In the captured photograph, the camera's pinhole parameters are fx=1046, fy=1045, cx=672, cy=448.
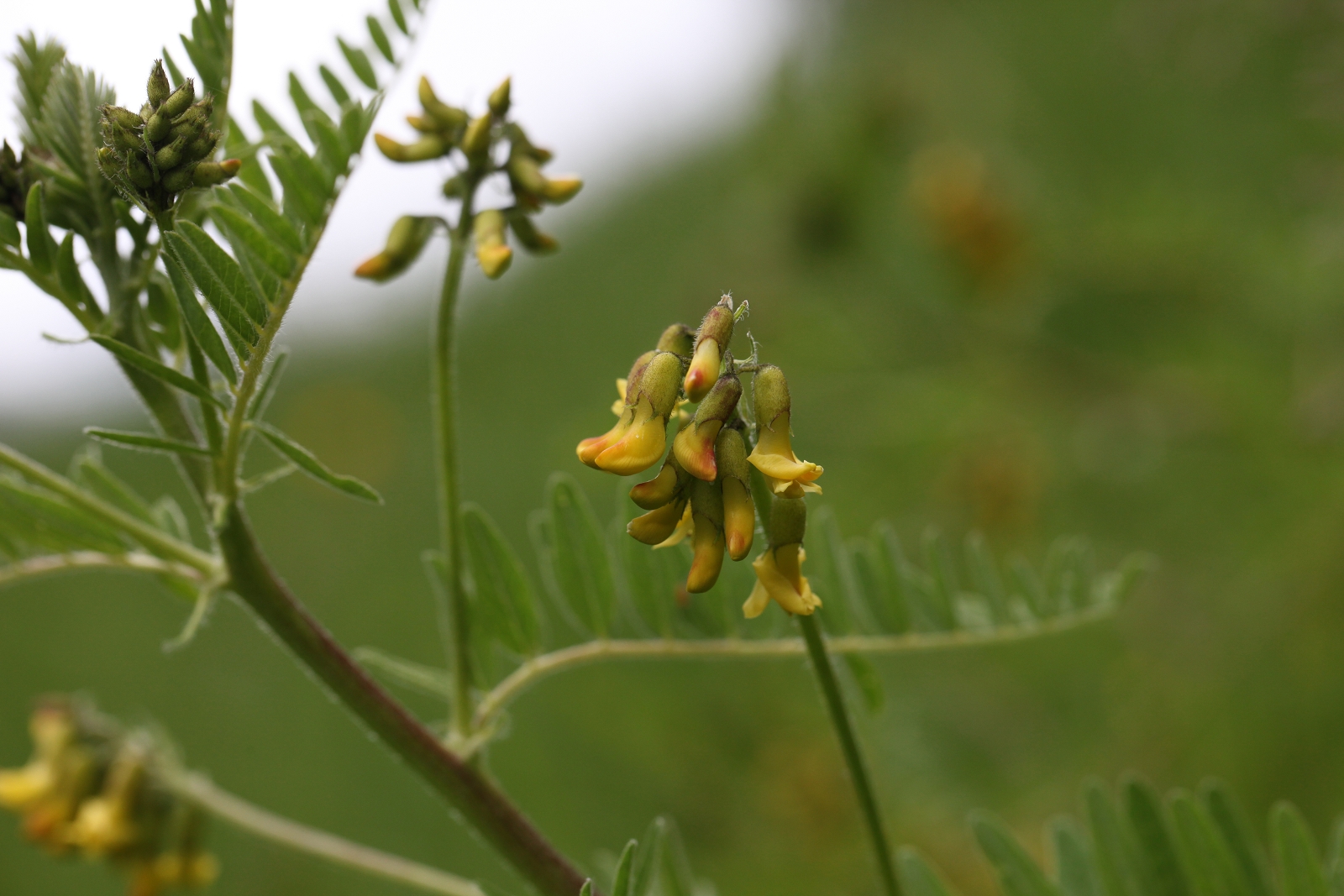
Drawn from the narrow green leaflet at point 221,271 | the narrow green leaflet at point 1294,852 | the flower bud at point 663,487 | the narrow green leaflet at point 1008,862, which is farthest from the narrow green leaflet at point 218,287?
the narrow green leaflet at point 1294,852

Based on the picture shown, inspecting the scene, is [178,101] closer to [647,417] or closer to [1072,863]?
[647,417]

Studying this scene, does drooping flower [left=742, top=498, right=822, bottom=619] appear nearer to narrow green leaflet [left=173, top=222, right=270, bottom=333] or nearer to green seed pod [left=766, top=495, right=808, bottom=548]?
green seed pod [left=766, top=495, right=808, bottom=548]

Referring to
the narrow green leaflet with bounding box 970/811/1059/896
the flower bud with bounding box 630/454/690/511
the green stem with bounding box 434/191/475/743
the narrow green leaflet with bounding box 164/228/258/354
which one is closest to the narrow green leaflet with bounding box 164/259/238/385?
the narrow green leaflet with bounding box 164/228/258/354

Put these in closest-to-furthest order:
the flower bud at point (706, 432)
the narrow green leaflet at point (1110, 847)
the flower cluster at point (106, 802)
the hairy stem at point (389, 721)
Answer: the flower bud at point (706, 432)
the hairy stem at point (389, 721)
the narrow green leaflet at point (1110, 847)
the flower cluster at point (106, 802)

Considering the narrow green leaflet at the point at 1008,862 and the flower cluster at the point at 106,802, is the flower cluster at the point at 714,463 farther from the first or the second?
the flower cluster at the point at 106,802

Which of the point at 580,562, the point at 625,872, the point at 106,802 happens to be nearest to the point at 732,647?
the point at 580,562
